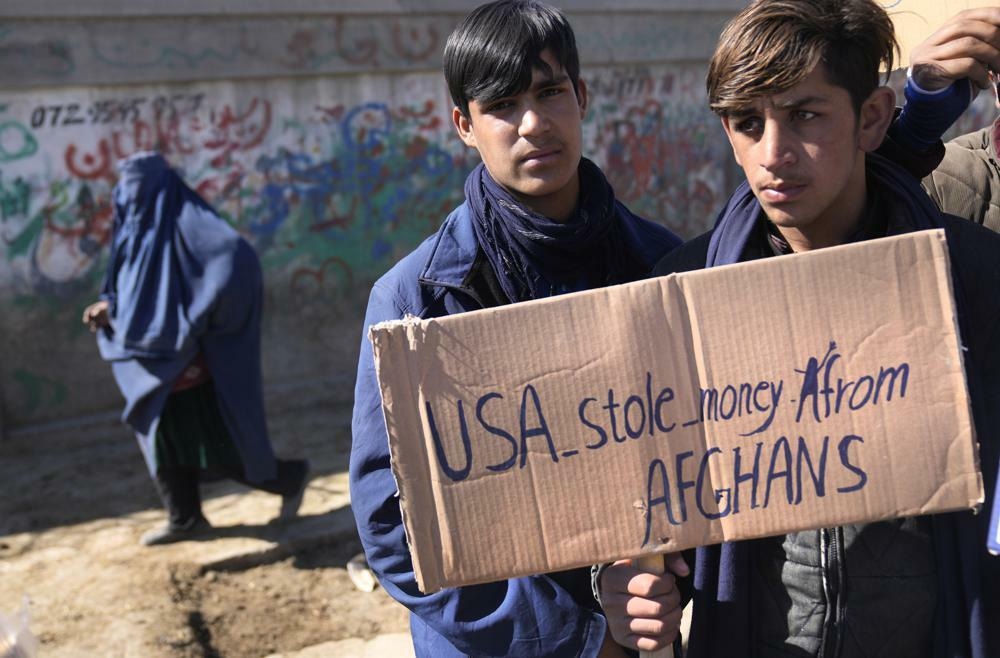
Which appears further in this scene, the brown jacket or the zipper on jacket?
the brown jacket

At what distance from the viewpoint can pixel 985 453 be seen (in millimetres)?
1509

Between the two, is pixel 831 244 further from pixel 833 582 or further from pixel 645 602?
pixel 645 602

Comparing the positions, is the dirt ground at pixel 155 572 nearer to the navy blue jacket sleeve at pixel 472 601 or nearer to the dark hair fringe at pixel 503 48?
the navy blue jacket sleeve at pixel 472 601

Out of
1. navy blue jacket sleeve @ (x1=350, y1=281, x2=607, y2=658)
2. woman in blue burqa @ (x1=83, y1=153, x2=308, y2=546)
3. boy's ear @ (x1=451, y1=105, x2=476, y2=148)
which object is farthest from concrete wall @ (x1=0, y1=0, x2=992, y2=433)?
navy blue jacket sleeve @ (x1=350, y1=281, x2=607, y2=658)

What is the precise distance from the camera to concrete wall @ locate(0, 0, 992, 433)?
20.6 ft

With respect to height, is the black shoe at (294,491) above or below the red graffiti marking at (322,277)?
below

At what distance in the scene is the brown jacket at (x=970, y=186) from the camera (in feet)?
6.80

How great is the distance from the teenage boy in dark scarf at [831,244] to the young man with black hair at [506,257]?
0.19 meters

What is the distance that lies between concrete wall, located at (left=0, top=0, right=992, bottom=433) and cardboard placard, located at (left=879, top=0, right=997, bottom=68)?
5614 millimetres

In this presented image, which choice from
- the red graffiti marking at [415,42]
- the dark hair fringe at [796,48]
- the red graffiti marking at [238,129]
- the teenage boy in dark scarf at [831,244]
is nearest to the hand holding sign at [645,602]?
the teenage boy in dark scarf at [831,244]

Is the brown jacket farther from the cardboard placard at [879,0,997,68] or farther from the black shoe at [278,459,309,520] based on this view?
the black shoe at [278,459,309,520]

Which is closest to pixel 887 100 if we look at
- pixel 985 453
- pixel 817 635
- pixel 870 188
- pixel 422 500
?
pixel 870 188

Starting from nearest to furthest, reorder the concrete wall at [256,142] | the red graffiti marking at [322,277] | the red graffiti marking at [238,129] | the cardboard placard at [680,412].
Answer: the cardboard placard at [680,412]
the concrete wall at [256,142]
the red graffiti marking at [238,129]
the red graffiti marking at [322,277]

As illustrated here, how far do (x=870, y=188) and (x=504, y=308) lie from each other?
2.28 feet
